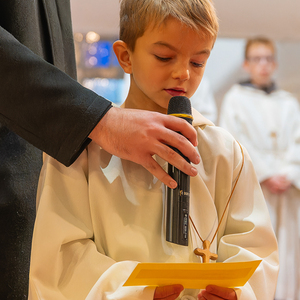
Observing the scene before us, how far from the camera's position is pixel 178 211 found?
94 centimetres

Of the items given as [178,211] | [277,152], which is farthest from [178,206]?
[277,152]

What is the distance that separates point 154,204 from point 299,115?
394cm

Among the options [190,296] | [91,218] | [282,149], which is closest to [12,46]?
[91,218]

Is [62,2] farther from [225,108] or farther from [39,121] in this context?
[225,108]

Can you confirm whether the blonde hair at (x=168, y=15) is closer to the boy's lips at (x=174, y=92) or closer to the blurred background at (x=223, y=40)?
the boy's lips at (x=174, y=92)

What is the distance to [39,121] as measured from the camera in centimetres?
98

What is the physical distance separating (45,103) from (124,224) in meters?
0.36

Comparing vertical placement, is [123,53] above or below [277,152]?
above

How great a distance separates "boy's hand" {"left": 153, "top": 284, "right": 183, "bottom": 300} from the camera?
93cm

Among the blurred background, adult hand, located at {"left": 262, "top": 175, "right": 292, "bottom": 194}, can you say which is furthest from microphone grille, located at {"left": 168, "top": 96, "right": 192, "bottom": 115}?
the blurred background

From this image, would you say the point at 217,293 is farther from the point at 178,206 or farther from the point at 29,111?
the point at 29,111

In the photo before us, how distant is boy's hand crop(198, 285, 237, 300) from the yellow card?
0.01 meters

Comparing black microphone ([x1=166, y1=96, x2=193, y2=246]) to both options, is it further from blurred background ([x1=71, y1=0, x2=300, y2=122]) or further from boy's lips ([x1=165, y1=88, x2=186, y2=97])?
blurred background ([x1=71, y1=0, x2=300, y2=122])

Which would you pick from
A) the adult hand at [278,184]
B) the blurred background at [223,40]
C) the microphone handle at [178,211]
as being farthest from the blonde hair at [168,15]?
the blurred background at [223,40]
